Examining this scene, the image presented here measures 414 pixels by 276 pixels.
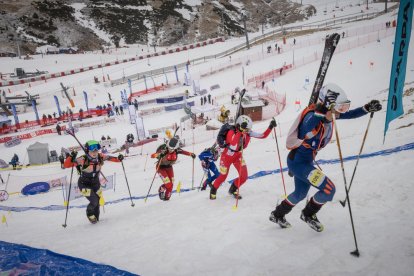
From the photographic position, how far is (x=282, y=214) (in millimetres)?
4648

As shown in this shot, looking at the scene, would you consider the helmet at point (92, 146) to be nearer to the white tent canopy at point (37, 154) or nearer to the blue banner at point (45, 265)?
the blue banner at point (45, 265)

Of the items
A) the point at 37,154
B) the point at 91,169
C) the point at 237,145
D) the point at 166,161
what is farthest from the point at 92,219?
the point at 37,154

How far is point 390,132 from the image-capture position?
29.8ft

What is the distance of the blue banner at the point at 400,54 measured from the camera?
15.4 feet

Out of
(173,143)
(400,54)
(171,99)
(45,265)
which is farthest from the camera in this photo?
(171,99)

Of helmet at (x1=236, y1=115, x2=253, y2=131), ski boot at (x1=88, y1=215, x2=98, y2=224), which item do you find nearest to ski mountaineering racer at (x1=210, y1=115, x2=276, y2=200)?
helmet at (x1=236, y1=115, x2=253, y2=131)

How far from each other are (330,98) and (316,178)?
45.8 inches

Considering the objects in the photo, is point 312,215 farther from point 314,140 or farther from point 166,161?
point 166,161

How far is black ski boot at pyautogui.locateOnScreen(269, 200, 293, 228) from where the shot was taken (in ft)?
15.0

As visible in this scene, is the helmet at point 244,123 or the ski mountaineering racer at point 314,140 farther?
the helmet at point 244,123

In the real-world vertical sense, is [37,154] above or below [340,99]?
below

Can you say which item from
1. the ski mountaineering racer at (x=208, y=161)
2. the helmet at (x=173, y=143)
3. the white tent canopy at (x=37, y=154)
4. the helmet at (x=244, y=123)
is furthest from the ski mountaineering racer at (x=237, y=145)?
the white tent canopy at (x=37, y=154)

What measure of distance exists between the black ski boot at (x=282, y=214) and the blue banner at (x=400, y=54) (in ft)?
10.2

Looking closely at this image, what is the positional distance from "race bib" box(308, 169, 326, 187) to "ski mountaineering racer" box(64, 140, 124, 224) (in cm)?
461
